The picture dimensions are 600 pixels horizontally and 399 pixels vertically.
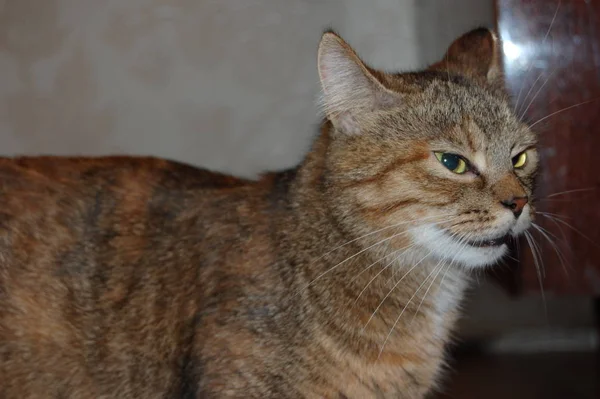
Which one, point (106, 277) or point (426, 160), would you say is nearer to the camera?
point (426, 160)

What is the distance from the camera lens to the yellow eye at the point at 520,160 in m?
1.51

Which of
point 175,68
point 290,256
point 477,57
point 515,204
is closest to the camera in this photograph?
point 515,204

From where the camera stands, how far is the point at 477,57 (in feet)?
5.51

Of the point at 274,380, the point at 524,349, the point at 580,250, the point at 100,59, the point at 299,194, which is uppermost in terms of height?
the point at 100,59

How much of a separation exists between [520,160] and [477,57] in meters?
0.27

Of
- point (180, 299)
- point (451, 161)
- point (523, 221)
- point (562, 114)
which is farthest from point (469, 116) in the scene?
point (180, 299)

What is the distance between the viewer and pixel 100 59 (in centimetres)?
259

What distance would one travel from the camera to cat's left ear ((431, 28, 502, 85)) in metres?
1.66

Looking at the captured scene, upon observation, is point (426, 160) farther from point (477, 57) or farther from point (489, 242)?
point (477, 57)

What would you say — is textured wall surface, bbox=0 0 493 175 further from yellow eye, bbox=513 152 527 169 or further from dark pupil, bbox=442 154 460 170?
dark pupil, bbox=442 154 460 170

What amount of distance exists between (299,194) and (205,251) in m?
0.20

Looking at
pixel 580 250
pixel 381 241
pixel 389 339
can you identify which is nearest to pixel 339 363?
pixel 389 339

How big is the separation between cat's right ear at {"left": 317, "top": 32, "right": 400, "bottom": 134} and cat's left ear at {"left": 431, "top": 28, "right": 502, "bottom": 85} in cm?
24

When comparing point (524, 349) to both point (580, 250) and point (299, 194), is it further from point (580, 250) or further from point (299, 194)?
point (299, 194)
